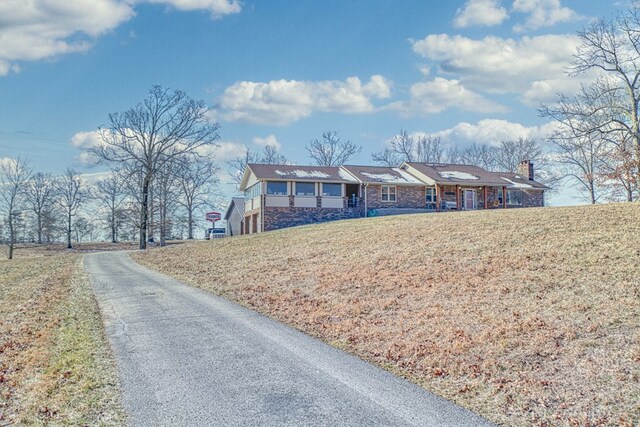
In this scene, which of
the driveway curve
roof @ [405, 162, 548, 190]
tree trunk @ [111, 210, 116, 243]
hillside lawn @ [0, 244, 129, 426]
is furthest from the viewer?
tree trunk @ [111, 210, 116, 243]

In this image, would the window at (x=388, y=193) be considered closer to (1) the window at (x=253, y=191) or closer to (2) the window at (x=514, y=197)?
(1) the window at (x=253, y=191)

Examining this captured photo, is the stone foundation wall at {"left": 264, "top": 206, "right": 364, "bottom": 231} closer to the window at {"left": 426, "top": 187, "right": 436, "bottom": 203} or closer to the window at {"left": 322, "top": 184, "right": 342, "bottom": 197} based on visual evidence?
the window at {"left": 322, "top": 184, "right": 342, "bottom": 197}

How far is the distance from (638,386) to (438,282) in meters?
6.40

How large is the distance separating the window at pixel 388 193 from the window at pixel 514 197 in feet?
34.9

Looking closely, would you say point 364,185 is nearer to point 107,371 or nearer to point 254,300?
point 254,300

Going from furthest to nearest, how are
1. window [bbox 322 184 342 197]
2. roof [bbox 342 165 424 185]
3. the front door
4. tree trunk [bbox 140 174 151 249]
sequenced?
tree trunk [bbox 140 174 151 249] < the front door < roof [bbox 342 165 424 185] < window [bbox 322 184 342 197]

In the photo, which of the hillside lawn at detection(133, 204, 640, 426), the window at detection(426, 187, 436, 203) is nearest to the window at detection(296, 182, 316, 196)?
the window at detection(426, 187, 436, 203)

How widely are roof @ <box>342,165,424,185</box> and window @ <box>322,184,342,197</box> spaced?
62.7 inches

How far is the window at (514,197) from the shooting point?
133 feet

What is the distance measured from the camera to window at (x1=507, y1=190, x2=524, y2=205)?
40.6m

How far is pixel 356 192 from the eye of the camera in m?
36.4

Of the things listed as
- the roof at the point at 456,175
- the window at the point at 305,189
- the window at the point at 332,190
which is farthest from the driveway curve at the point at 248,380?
the roof at the point at 456,175

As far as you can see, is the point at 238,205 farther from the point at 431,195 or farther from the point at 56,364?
the point at 56,364

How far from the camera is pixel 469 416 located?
5.06 meters
